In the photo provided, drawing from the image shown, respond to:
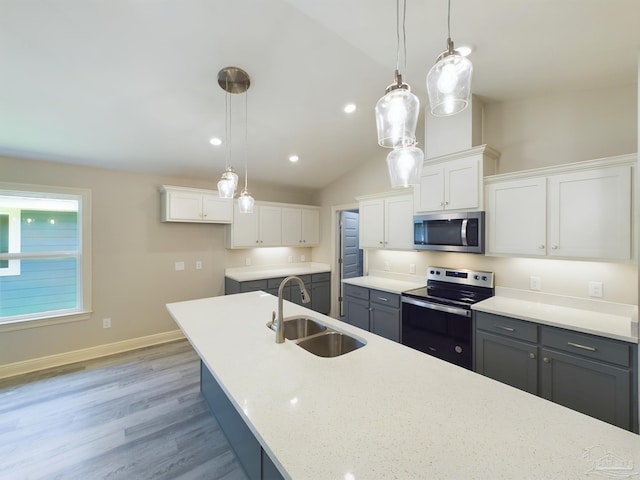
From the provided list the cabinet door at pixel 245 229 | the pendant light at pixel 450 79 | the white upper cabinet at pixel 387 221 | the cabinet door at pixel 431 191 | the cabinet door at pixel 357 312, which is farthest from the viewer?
Result: the cabinet door at pixel 245 229

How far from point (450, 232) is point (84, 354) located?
4615mm

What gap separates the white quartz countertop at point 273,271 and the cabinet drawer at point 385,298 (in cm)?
159

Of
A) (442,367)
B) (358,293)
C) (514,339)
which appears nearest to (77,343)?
(358,293)

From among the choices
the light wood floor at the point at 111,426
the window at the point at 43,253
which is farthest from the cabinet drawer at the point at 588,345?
the window at the point at 43,253

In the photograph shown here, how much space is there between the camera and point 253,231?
176 inches

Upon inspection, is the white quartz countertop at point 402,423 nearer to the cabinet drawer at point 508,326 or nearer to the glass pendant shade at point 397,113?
the glass pendant shade at point 397,113

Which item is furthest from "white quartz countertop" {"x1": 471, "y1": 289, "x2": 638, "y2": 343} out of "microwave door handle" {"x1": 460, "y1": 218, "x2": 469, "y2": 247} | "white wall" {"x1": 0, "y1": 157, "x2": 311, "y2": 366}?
"white wall" {"x1": 0, "y1": 157, "x2": 311, "y2": 366}

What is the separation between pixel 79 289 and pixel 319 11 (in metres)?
4.06

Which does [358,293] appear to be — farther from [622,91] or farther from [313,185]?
[622,91]

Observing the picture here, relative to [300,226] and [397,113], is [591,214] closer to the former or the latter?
[397,113]

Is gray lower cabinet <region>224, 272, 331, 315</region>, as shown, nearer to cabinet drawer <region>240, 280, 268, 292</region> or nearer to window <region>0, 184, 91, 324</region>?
cabinet drawer <region>240, 280, 268, 292</region>

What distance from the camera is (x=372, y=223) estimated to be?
12.6ft

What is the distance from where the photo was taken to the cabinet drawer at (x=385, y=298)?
10.5ft

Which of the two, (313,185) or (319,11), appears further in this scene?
(313,185)
